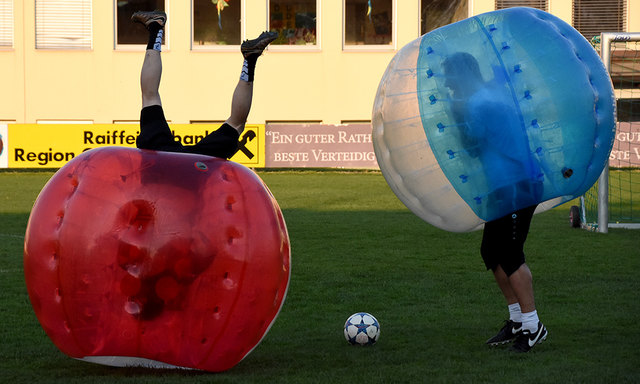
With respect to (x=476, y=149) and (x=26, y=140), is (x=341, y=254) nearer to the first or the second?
(x=476, y=149)

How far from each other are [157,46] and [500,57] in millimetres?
2472

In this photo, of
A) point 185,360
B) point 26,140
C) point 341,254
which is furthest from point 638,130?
point 185,360

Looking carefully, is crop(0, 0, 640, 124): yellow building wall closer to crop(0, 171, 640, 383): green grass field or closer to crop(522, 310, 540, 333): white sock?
crop(0, 171, 640, 383): green grass field

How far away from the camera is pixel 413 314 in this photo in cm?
759

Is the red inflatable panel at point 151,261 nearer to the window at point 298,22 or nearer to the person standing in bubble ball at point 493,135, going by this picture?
the person standing in bubble ball at point 493,135

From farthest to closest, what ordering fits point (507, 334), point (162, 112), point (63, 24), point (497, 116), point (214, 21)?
point (214, 21) → point (63, 24) → point (507, 334) → point (162, 112) → point (497, 116)

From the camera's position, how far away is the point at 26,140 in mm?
25875

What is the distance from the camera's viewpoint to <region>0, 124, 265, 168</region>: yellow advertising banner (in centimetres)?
2583

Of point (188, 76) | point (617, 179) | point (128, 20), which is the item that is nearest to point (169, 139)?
point (617, 179)

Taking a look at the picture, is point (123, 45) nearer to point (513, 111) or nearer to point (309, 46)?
point (309, 46)

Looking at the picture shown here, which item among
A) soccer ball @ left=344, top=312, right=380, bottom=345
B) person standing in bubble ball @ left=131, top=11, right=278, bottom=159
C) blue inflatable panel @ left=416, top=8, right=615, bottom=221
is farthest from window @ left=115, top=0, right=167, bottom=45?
blue inflatable panel @ left=416, top=8, right=615, bottom=221

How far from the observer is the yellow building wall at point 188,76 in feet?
102

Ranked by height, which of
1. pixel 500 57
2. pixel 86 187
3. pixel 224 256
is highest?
pixel 500 57

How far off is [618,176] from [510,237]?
760 inches
